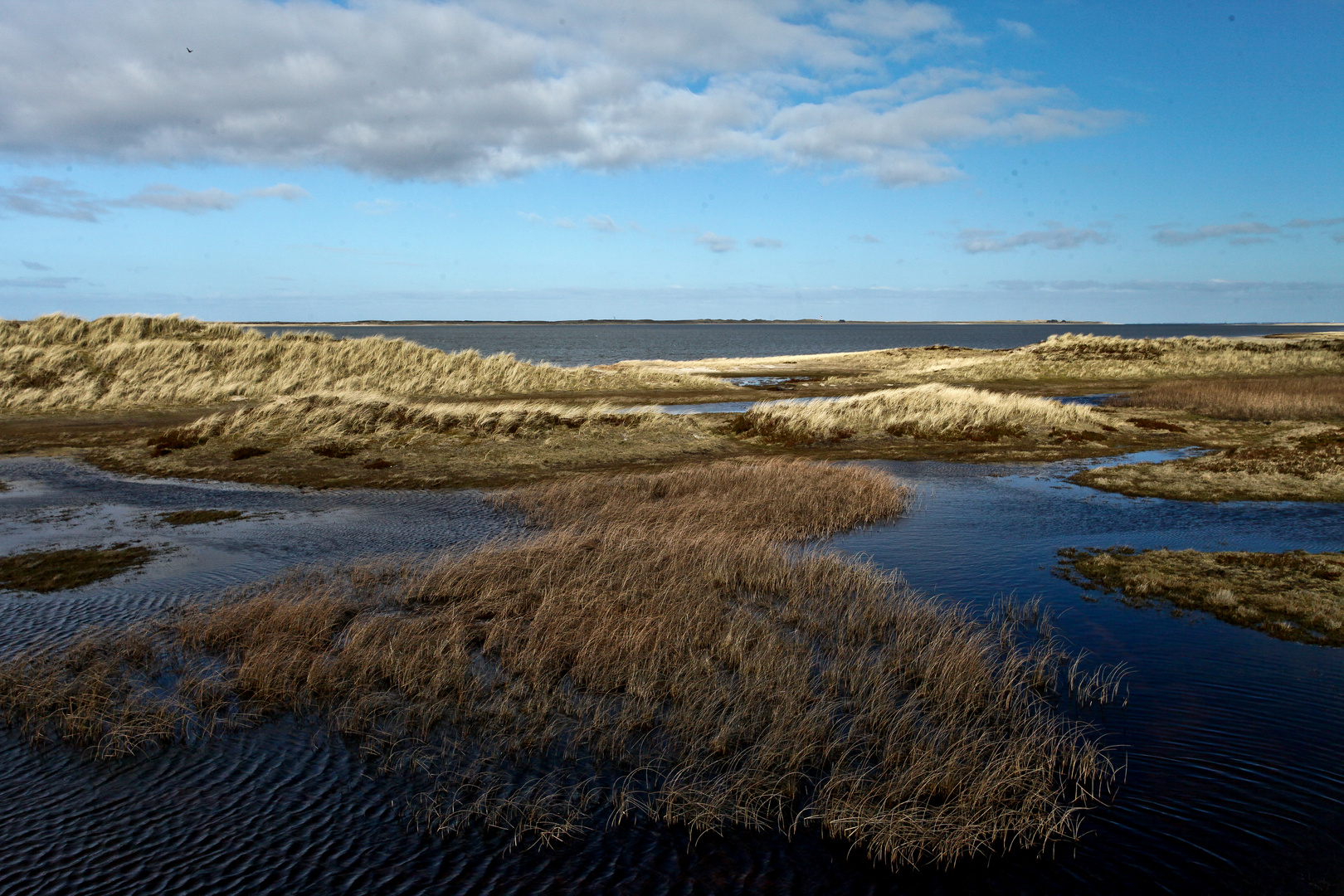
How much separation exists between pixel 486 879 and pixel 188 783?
343 cm

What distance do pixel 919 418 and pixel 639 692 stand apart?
27121mm

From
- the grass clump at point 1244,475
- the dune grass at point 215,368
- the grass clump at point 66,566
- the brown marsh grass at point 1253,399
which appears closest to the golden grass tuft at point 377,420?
the dune grass at point 215,368

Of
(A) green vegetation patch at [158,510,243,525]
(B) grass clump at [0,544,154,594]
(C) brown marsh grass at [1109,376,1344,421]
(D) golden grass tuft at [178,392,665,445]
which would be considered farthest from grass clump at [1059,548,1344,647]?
(C) brown marsh grass at [1109,376,1344,421]

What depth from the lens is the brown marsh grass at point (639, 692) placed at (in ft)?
23.7

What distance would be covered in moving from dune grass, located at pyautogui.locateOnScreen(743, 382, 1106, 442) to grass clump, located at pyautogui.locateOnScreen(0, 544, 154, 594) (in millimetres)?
22038

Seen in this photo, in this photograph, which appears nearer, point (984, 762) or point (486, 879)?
point (486, 879)

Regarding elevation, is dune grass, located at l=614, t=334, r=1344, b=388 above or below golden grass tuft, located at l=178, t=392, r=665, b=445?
above

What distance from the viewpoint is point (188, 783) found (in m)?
7.55

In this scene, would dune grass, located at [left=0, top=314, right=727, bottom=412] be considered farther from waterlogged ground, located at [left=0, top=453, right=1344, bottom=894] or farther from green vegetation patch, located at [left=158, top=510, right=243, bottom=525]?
waterlogged ground, located at [left=0, top=453, right=1344, bottom=894]

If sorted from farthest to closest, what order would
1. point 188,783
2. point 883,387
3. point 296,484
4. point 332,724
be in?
point 883,387 < point 296,484 < point 332,724 < point 188,783

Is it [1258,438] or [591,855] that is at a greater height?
[1258,438]

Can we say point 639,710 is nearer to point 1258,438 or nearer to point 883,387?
point 1258,438

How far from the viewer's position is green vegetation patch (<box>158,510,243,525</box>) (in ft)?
59.9

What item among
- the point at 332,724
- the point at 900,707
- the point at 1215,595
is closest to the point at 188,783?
the point at 332,724
